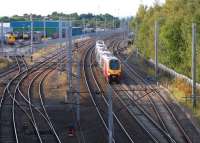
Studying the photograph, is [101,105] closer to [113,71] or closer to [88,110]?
[88,110]

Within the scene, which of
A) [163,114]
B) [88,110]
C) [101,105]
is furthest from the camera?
[101,105]

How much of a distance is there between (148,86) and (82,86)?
5137 millimetres

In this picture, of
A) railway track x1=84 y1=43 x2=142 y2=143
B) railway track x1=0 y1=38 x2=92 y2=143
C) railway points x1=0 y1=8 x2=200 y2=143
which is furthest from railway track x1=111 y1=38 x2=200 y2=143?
railway track x1=0 y1=38 x2=92 y2=143

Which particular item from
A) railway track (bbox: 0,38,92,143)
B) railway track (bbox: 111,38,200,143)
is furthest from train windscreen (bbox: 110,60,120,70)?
railway track (bbox: 0,38,92,143)

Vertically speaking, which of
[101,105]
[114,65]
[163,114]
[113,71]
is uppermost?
[114,65]

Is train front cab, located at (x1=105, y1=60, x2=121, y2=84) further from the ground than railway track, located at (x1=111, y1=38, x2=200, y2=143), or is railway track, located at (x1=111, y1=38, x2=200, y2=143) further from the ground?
train front cab, located at (x1=105, y1=60, x2=121, y2=84)

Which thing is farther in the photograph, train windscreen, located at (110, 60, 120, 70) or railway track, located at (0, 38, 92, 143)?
train windscreen, located at (110, 60, 120, 70)

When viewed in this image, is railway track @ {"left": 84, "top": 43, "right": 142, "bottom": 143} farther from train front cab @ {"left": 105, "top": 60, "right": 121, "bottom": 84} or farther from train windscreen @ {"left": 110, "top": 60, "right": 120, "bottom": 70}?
train windscreen @ {"left": 110, "top": 60, "right": 120, "bottom": 70}

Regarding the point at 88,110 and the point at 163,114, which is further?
the point at 88,110

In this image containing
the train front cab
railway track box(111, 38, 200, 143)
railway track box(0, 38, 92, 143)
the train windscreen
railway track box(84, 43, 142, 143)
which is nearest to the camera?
railway track box(84, 43, 142, 143)

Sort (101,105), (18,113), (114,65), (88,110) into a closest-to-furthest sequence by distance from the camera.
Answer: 1. (18,113)
2. (88,110)
3. (101,105)
4. (114,65)

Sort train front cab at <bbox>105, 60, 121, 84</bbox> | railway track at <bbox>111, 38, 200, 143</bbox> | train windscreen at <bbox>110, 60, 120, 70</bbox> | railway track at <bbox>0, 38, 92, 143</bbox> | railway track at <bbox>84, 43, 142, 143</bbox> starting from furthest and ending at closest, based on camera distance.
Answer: train windscreen at <bbox>110, 60, 120, 70</bbox> < train front cab at <bbox>105, 60, 121, 84</bbox> < railway track at <bbox>111, 38, 200, 143</bbox> < railway track at <bbox>0, 38, 92, 143</bbox> < railway track at <bbox>84, 43, 142, 143</bbox>

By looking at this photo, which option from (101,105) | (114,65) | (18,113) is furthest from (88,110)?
(114,65)

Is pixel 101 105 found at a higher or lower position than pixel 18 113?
higher
